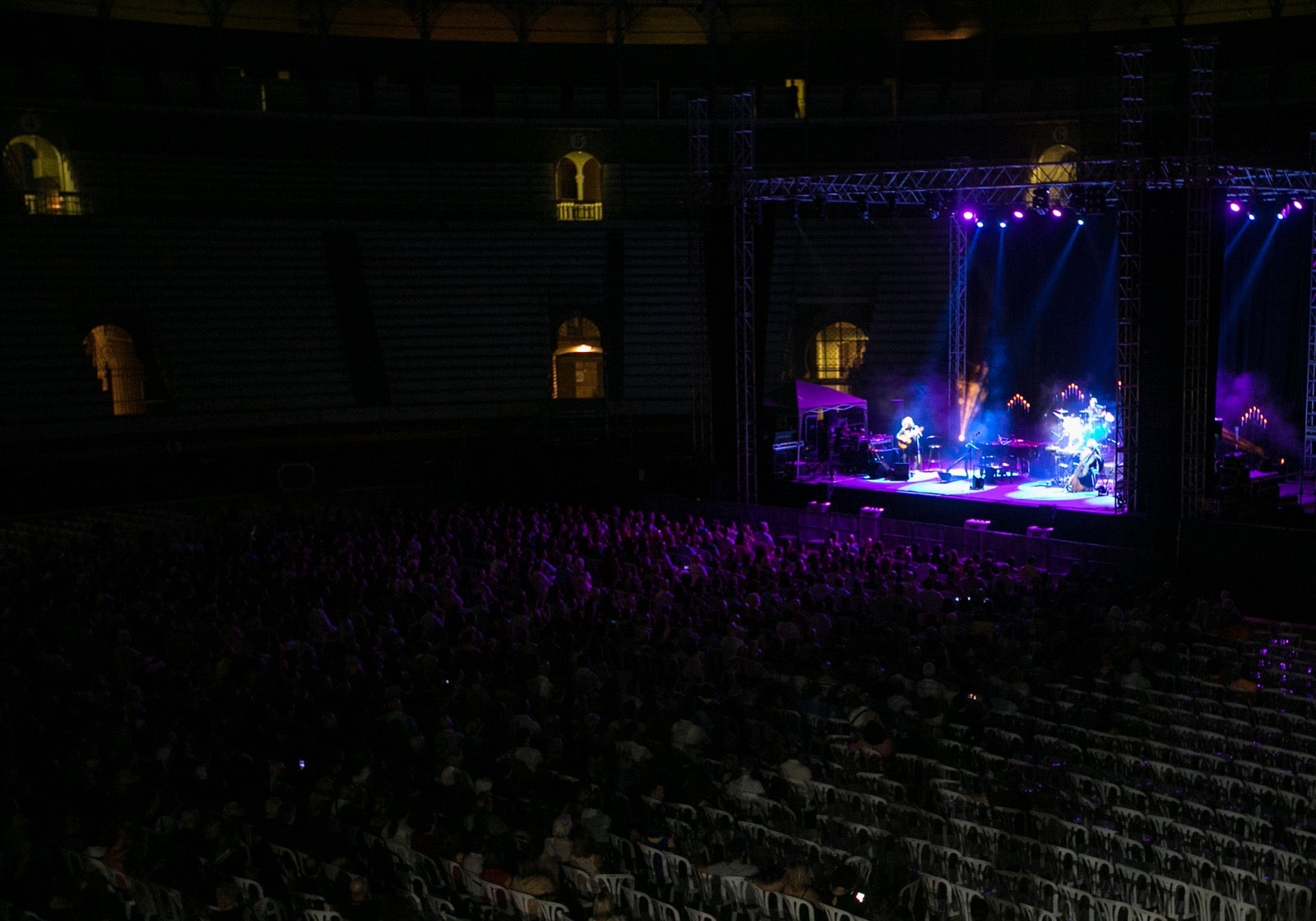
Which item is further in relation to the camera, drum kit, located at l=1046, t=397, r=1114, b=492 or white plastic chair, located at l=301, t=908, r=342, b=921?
drum kit, located at l=1046, t=397, r=1114, b=492

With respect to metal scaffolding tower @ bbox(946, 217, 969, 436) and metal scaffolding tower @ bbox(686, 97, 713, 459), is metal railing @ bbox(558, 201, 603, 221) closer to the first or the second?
metal scaffolding tower @ bbox(686, 97, 713, 459)

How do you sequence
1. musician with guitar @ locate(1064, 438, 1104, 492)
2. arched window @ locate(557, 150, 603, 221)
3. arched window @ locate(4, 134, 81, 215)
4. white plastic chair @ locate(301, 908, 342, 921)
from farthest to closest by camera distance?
arched window @ locate(557, 150, 603, 221) → arched window @ locate(4, 134, 81, 215) → musician with guitar @ locate(1064, 438, 1104, 492) → white plastic chair @ locate(301, 908, 342, 921)

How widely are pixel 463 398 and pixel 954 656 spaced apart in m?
20.4

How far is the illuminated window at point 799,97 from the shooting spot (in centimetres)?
3491

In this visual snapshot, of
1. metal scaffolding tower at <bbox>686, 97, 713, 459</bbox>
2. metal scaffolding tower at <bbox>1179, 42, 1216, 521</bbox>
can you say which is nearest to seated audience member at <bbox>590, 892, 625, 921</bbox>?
metal scaffolding tower at <bbox>1179, 42, 1216, 521</bbox>

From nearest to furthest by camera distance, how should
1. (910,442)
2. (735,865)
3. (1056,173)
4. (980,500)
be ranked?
1. (735,865)
2. (980,500)
3. (910,442)
4. (1056,173)

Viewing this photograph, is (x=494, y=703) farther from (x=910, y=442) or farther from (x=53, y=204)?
(x=53, y=204)

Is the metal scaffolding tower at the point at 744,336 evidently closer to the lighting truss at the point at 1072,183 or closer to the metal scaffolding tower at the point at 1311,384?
the lighting truss at the point at 1072,183

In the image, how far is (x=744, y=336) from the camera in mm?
25141

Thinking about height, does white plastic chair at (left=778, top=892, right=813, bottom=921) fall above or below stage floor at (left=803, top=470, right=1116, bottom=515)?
below

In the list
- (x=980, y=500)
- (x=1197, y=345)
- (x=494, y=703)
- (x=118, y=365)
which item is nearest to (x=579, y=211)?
(x=118, y=365)

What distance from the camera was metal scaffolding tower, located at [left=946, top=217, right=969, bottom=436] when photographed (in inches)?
1105

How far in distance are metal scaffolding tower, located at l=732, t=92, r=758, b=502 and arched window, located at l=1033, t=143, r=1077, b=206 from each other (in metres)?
5.52

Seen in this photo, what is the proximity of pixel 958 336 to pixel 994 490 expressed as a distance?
569 cm
